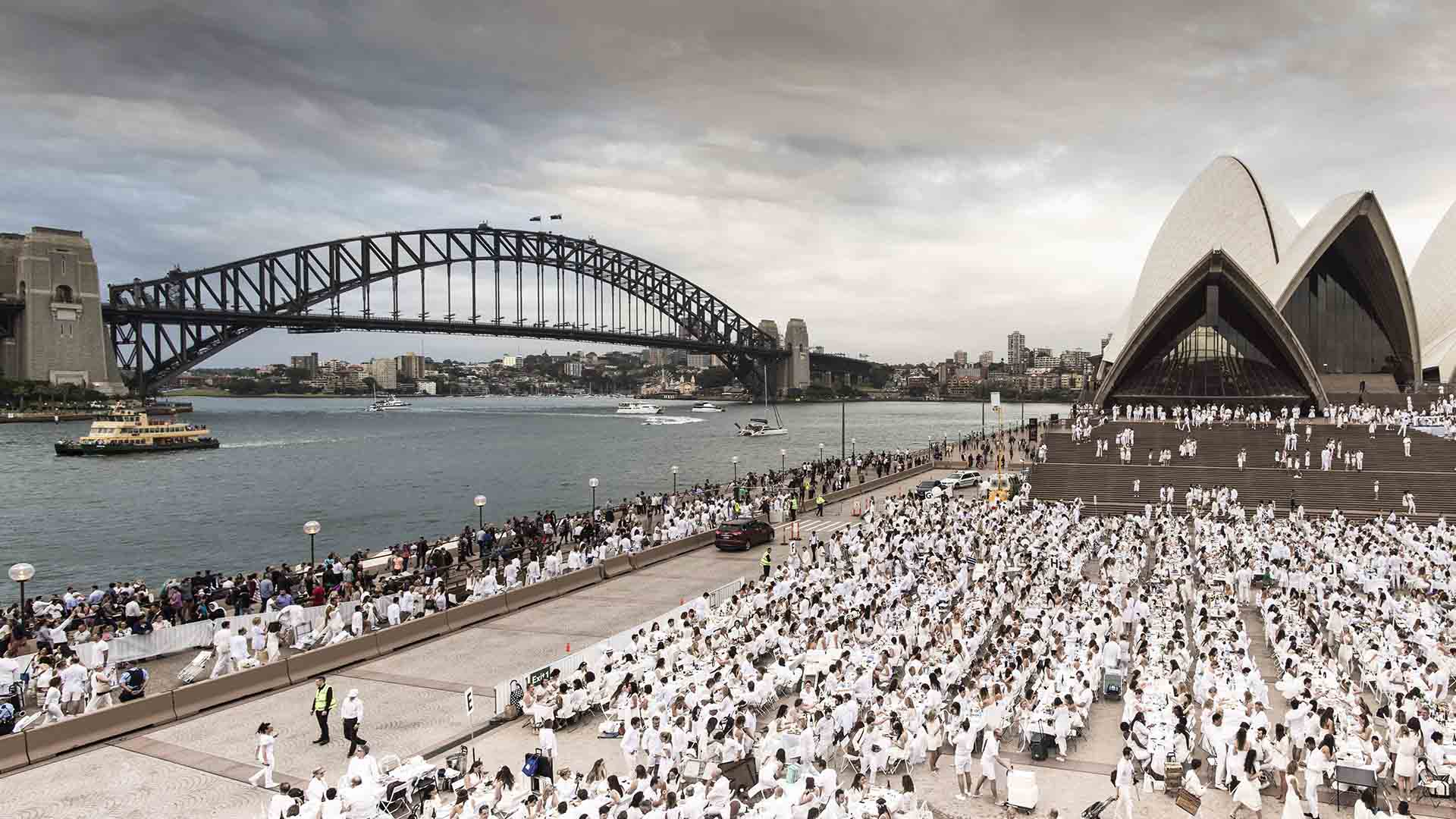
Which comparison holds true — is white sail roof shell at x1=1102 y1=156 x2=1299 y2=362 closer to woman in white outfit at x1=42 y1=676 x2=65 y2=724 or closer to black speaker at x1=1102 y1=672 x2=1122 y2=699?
black speaker at x1=1102 y1=672 x2=1122 y2=699

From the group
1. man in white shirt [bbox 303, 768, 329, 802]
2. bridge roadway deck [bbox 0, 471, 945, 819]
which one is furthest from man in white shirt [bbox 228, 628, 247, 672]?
man in white shirt [bbox 303, 768, 329, 802]

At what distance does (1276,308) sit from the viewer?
Answer: 54.5 meters

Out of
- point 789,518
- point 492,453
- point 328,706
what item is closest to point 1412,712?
point 328,706

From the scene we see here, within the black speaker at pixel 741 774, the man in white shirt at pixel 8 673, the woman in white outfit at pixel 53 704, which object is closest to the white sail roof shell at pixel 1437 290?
the black speaker at pixel 741 774

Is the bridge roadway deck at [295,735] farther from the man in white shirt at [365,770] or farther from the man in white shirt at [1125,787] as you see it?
the man in white shirt at [1125,787]

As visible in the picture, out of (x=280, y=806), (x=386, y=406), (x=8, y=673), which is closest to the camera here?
(x=280, y=806)

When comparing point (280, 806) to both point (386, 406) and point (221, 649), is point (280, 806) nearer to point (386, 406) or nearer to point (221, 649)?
point (221, 649)

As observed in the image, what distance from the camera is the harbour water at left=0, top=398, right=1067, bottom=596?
3247 centimetres

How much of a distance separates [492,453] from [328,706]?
63264mm

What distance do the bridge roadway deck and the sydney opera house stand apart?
46270 millimetres

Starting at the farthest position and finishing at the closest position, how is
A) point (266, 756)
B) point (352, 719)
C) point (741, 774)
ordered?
point (352, 719) → point (266, 756) → point (741, 774)

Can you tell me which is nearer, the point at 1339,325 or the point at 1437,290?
the point at 1339,325

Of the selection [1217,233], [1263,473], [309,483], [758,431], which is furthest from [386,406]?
[1263,473]

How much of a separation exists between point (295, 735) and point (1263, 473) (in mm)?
29905
